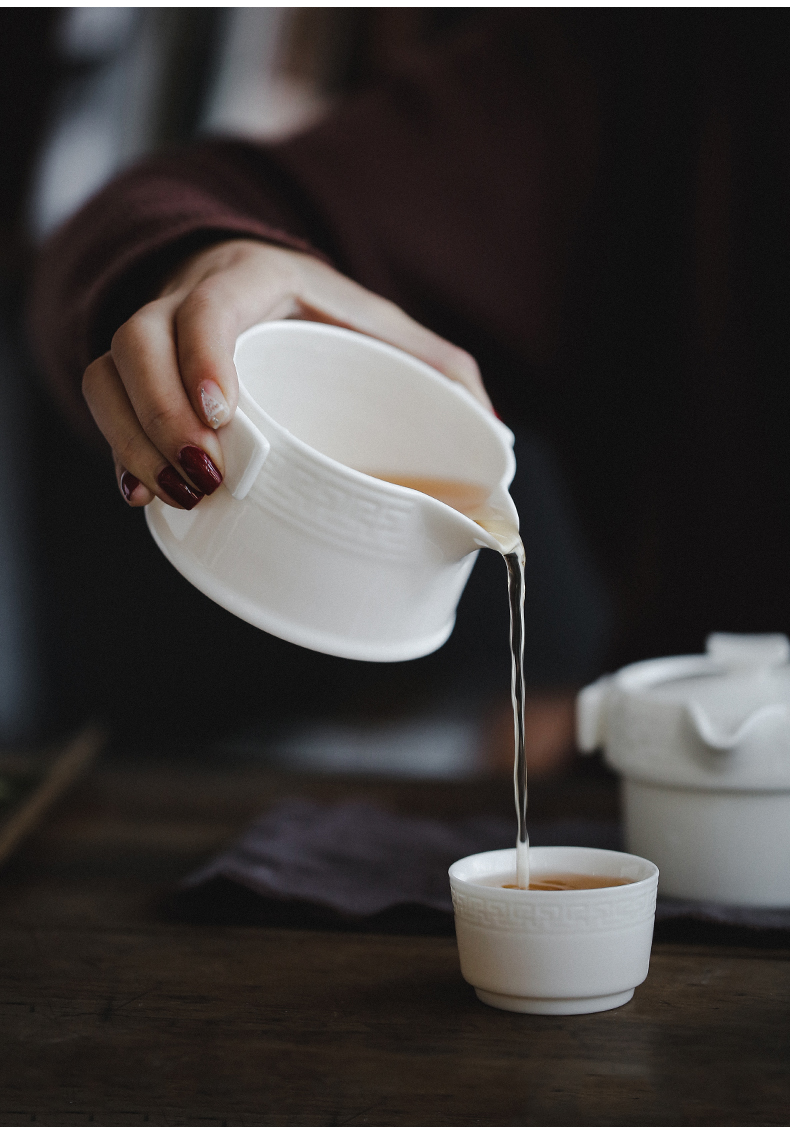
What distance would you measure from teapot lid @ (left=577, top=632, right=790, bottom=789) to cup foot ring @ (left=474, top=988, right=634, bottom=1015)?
0.56 feet

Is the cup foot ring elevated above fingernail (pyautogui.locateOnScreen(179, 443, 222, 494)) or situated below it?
below

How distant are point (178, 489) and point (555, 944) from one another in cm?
30

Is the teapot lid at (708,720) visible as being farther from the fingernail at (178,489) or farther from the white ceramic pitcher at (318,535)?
the fingernail at (178,489)

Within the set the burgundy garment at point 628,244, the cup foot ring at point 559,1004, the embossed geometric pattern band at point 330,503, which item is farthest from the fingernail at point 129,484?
the burgundy garment at point 628,244

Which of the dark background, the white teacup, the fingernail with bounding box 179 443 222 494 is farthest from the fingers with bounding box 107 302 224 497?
the dark background

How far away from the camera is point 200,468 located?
1.76ft

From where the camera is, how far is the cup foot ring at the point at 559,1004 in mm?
505

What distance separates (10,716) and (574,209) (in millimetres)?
1443

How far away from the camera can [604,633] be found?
2.07m

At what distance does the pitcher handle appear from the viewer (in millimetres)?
517

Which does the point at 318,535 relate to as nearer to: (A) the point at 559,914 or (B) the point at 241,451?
(B) the point at 241,451

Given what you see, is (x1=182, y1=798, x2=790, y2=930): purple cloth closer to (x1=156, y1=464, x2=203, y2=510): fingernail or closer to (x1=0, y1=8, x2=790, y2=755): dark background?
(x1=156, y1=464, x2=203, y2=510): fingernail

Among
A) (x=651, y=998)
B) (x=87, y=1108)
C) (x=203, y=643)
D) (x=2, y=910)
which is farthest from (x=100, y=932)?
(x=203, y=643)

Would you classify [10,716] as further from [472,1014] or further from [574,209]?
[472,1014]
